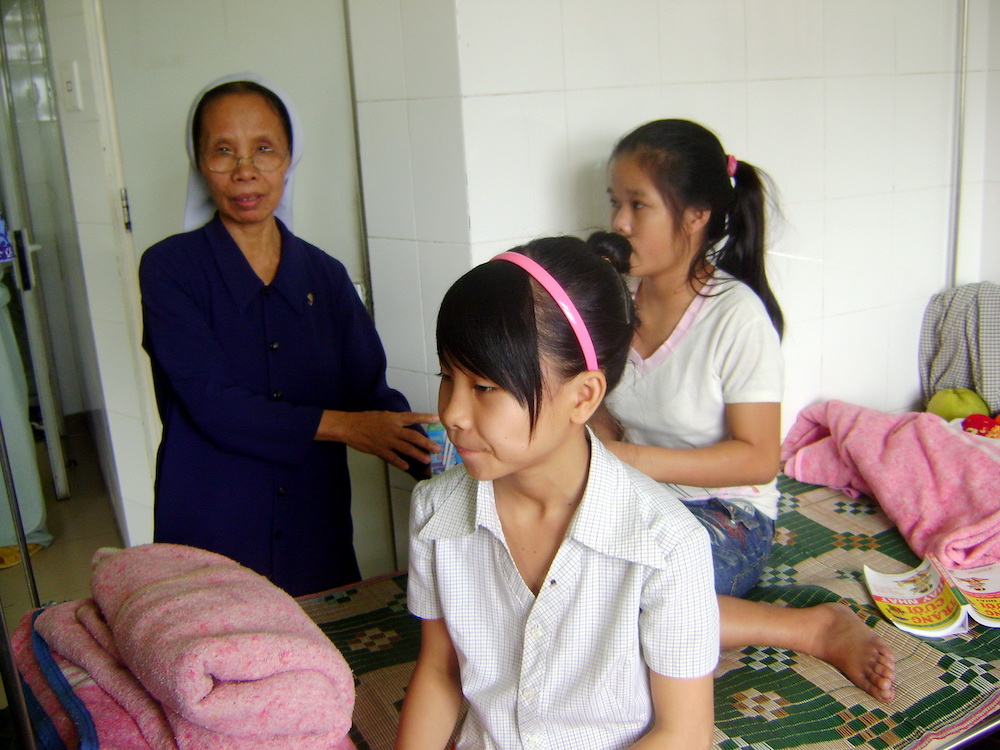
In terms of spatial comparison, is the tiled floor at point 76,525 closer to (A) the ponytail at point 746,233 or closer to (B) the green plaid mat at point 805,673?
Result: (B) the green plaid mat at point 805,673

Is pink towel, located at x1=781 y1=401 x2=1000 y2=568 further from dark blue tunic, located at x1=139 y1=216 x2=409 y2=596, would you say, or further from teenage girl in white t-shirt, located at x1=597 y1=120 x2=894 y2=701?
dark blue tunic, located at x1=139 y1=216 x2=409 y2=596

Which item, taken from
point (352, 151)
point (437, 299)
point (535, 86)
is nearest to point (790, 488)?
point (437, 299)

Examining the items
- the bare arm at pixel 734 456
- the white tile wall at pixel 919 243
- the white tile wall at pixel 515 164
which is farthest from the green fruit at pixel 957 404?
the white tile wall at pixel 515 164

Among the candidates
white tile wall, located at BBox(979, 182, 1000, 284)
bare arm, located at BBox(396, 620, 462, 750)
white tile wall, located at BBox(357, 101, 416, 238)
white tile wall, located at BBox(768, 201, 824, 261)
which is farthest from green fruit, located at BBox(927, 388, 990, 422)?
bare arm, located at BBox(396, 620, 462, 750)

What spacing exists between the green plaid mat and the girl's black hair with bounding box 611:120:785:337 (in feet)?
1.61

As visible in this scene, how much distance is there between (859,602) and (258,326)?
118 cm

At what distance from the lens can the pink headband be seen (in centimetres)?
99

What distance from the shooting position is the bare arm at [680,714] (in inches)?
40.2

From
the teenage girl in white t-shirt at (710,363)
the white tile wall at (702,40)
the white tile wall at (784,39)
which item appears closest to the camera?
the teenage girl in white t-shirt at (710,363)

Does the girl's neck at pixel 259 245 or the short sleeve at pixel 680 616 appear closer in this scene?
the short sleeve at pixel 680 616

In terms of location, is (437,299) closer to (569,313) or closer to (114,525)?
(569,313)

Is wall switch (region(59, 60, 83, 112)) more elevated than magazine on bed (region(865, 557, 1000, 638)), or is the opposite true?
wall switch (region(59, 60, 83, 112))

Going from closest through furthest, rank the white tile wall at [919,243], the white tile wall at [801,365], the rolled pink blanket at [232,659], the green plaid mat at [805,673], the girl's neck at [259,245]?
1. the rolled pink blanket at [232,659]
2. the green plaid mat at [805,673]
3. the girl's neck at [259,245]
4. the white tile wall at [801,365]
5. the white tile wall at [919,243]

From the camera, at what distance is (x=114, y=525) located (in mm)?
2561
